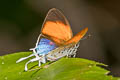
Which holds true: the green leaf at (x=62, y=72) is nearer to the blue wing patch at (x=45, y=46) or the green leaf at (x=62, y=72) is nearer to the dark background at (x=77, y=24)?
the blue wing patch at (x=45, y=46)

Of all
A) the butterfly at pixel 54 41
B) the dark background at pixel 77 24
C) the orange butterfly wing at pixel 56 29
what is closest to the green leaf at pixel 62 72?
the butterfly at pixel 54 41

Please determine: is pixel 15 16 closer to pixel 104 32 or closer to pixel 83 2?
pixel 83 2

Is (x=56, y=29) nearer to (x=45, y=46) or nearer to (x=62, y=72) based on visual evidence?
(x=45, y=46)

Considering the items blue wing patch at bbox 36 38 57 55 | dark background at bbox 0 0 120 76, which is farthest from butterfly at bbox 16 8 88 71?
dark background at bbox 0 0 120 76

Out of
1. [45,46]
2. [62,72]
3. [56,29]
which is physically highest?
[56,29]

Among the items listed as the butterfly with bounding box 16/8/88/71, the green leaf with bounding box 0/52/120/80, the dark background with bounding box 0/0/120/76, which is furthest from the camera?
the dark background with bounding box 0/0/120/76

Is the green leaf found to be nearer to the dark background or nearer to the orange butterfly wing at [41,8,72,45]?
the orange butterfly wing at [41,8,72,45]

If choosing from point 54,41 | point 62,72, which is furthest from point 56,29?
point 62,72
